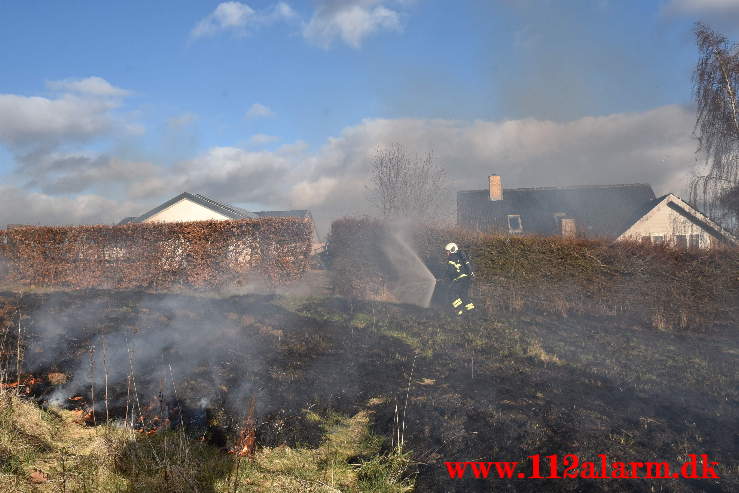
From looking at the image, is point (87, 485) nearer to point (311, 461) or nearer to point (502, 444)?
point (311, 461)

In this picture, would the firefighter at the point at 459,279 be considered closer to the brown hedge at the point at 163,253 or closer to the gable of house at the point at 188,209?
the brown hedge at the point at 163,253

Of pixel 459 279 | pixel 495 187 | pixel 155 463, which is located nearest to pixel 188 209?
pixel 495 187

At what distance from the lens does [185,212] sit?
2869 centimetres

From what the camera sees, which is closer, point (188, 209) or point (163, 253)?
point (163, 253)

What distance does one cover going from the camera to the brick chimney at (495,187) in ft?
106

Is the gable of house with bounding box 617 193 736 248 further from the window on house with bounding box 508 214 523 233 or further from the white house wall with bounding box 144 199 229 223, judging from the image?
the white house wall with bounding box 144 199 229 223

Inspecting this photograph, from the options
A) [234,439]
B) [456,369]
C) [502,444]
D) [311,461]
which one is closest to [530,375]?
[456,369]

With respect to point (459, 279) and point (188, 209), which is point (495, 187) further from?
point (459, 279)

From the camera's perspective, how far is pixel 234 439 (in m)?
4.80

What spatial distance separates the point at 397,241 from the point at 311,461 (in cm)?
923

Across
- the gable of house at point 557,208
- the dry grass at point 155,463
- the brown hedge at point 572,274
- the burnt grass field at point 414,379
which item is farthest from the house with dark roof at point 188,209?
the dry grass at point 155,463

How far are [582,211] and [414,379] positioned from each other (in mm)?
26415

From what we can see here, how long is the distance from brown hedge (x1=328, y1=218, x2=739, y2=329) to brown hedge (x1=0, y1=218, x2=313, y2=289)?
6.15ft

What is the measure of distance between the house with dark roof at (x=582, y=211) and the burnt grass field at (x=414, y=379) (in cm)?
1676
